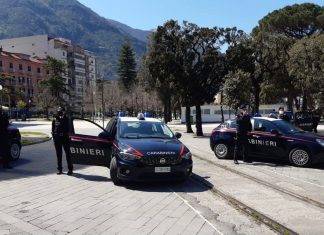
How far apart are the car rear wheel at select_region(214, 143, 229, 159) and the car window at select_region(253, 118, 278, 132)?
1.34 m

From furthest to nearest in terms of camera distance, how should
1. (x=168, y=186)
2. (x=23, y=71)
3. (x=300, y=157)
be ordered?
(x=23, y=71) → (x=300, y=157) → (x=168, y=186)

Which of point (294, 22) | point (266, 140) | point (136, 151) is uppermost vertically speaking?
point (294, 22)

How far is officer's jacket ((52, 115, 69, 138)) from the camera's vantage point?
13359 mm

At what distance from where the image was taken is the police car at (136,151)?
446 inches

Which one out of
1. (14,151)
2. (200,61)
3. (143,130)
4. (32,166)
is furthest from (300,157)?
(200,61)

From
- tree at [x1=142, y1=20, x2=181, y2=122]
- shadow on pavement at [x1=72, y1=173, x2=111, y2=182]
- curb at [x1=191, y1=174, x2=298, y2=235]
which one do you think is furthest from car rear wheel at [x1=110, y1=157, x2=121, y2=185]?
tree at [x1=142, y1=20, x2=181, y2=122]

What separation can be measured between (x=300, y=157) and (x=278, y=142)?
82cm

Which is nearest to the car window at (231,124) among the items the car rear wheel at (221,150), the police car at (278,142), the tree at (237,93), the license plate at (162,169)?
the police car at (278,142)

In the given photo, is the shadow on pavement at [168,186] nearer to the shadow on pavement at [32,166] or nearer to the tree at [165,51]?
the shadow on pavement at [32,166]

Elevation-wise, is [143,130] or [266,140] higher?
[143,130]

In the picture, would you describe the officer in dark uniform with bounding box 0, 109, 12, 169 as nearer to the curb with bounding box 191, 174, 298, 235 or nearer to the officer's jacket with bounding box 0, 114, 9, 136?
the officer's jacket with bounding box 0, 114, 9, 136

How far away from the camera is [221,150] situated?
17781 millimetres

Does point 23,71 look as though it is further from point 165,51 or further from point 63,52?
point 165,51

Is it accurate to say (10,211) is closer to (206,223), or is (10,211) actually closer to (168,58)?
(206,223)
